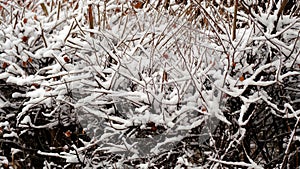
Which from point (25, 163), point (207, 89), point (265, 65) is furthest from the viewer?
point (25, 163)

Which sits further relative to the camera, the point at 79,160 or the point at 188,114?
the point at 79,160

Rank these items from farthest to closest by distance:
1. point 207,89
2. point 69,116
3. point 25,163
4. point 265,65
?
point 25,163 < point 69,116 < point 207,89 < point 265,65

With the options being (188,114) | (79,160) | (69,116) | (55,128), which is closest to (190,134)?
(188,114)

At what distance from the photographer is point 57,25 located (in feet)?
11.5

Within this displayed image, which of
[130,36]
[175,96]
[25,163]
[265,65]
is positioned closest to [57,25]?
[130,36]

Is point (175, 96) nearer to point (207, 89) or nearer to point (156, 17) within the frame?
point (207, 89)

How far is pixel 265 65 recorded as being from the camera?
2410 millimetres

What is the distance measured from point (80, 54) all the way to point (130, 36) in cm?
46

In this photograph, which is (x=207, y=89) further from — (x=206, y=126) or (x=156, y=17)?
(x=156, y=17)

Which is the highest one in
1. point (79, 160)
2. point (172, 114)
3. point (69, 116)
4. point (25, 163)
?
point (172, 114)

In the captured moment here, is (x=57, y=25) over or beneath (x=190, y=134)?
over

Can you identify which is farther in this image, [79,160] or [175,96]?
[79,160]

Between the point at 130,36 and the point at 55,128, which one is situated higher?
the point at 130,36

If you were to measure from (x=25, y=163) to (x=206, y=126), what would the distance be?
5.81 ft
